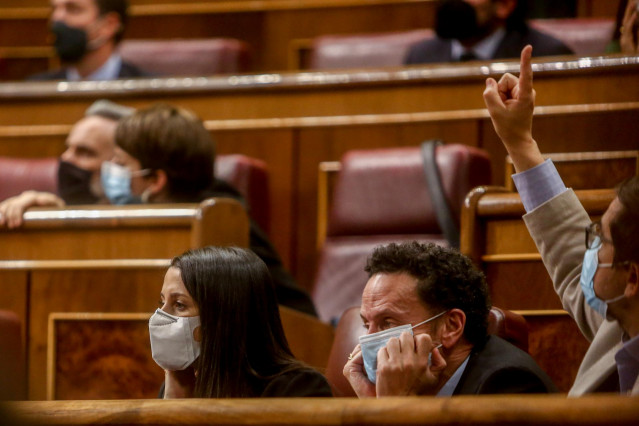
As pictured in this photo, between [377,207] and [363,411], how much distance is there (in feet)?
2.34

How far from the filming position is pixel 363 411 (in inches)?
17.4

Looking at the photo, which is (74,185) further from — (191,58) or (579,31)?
(579,31)

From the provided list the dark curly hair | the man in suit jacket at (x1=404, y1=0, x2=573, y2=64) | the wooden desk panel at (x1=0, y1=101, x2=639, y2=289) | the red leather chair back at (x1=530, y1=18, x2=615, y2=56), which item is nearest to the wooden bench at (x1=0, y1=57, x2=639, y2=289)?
the wooden desk panel at (x1=0, y1=101, x2=639, y2=289)

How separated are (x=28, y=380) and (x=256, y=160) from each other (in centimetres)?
43

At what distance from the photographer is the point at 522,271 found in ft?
2.55

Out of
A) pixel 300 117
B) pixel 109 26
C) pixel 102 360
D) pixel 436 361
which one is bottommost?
pixel 102 360

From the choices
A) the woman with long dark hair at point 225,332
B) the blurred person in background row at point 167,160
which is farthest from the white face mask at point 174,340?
the blurred person in background row at point 167,160

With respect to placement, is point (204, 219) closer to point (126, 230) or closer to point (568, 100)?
point (126, 230)

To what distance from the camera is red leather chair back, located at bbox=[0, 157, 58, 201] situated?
1302mm

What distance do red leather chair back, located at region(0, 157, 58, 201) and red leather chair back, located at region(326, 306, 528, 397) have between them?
59 centimetres

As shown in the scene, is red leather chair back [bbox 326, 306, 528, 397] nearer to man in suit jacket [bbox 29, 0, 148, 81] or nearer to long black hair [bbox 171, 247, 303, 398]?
long black hair [bbox 171, 247, 303, 398]

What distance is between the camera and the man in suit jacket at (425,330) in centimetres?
64

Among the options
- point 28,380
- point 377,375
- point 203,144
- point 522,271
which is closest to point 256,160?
point 203,144

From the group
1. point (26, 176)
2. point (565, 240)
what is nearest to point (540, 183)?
point (565, 240)
